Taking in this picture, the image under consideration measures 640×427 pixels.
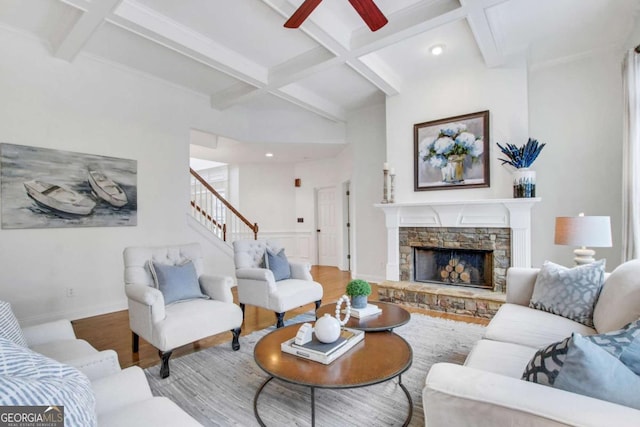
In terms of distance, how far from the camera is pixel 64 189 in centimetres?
364

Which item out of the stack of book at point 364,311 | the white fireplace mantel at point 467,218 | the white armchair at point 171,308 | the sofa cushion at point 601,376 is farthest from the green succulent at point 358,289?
the white fireplace mantel at point 467,218

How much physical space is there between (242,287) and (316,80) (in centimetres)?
303

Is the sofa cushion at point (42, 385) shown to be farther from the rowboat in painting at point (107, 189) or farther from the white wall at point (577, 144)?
the white wall at point (577, 144)

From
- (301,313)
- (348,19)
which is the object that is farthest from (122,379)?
(348,19)

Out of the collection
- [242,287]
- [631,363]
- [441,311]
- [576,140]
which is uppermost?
[576,140]

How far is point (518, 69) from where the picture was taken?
3.89 m

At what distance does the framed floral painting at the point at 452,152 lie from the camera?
4.11 meters

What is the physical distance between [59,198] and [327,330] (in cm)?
358

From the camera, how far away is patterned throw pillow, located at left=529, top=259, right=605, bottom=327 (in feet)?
6.85

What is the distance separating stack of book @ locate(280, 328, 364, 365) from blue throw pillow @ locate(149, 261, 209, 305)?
4.14 ft

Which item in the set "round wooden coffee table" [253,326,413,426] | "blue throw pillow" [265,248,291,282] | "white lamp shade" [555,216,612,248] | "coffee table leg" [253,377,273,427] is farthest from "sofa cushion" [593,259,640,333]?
"blue throw pillow" [265,248,291,282]

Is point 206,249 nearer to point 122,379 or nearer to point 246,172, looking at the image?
point 246,172

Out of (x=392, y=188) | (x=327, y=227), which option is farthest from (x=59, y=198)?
(x=327, y=227)

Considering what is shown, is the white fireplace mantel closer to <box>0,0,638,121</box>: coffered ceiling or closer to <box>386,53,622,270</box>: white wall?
<box>386,53,622,270</box>: white wall
